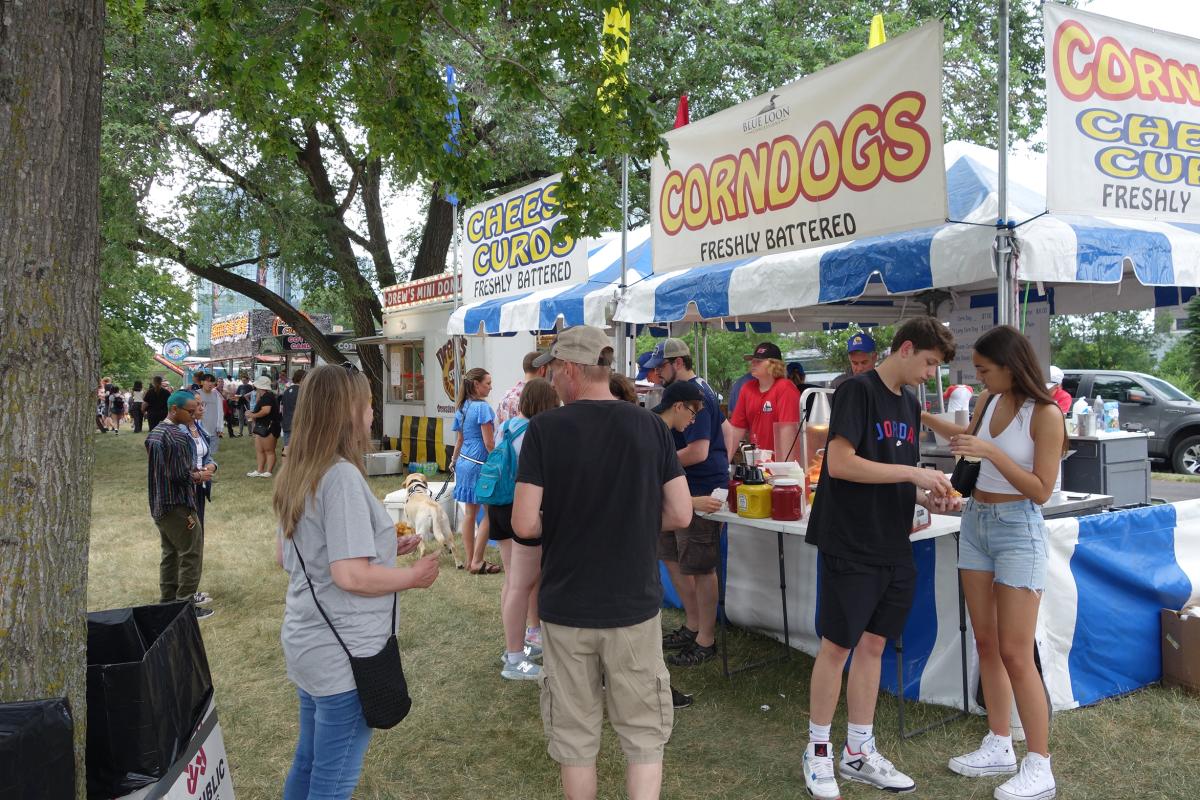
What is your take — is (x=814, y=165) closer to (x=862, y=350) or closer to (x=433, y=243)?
(x=862, y=350)

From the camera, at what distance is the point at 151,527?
30.4 ft

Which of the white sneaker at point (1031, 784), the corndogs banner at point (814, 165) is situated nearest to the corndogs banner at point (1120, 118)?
the corndogs banner at point (814, 165)

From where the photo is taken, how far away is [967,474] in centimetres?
317

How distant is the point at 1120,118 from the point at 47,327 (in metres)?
4.51

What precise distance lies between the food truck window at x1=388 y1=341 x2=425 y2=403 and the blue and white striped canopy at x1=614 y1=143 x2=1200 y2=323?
9.22 m

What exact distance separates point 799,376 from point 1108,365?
22293 millimetres

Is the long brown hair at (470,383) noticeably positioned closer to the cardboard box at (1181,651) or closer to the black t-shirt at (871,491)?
the black t-shirt at (871,491)

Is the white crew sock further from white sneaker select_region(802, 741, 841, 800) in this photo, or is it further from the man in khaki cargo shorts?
the man in khaki cargo shorts

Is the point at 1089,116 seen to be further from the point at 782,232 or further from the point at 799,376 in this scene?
the point at 799,376

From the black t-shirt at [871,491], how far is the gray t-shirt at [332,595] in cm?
169

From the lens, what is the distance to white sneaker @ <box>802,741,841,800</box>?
10.2 ft

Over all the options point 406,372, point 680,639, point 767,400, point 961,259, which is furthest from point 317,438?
point 406,372

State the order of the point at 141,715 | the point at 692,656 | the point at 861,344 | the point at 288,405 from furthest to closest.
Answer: the point at 288,405 → the point at 861,344 → the point at 692,656 → the point at 141,715

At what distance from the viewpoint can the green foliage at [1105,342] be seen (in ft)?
85.3
